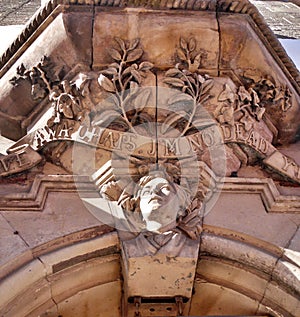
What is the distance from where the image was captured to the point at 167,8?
4.05m

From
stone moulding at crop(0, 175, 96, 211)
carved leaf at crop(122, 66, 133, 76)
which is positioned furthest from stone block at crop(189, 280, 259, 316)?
carved leaf at crop(122, 66, 133, 76)

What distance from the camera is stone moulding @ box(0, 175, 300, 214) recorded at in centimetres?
360

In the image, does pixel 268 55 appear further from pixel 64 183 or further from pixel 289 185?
pixel 64 183

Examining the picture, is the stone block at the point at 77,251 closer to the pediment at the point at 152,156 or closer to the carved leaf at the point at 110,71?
the pediment at the point at 152,156

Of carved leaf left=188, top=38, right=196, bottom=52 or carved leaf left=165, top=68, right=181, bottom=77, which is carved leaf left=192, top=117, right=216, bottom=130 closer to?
carved leaf left=165, top=68, right=181, bottom=77

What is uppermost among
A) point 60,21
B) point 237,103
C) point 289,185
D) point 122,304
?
point 60,21

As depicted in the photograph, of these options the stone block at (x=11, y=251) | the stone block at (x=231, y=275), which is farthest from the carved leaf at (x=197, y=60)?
the stone block at (x=11, y=251)

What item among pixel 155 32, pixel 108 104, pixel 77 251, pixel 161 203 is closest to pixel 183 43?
pixel 155 32

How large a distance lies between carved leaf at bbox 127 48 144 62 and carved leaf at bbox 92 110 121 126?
0.38m

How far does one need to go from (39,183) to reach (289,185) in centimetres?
158

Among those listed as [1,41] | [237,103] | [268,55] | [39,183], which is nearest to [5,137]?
[39,183]

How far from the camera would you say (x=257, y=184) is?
151 inches

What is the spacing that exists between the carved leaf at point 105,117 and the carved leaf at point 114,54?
0.37 m

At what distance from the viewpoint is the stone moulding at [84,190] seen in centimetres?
360
